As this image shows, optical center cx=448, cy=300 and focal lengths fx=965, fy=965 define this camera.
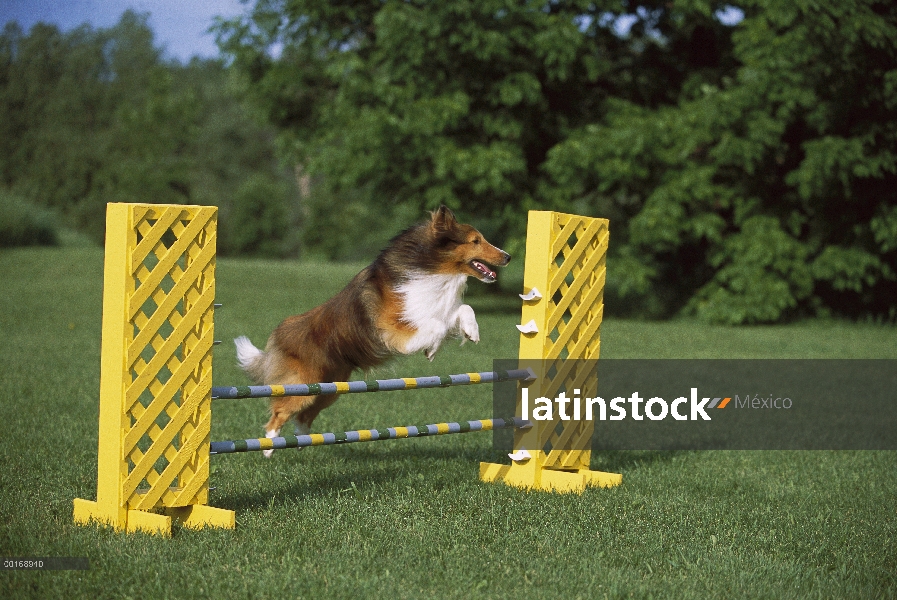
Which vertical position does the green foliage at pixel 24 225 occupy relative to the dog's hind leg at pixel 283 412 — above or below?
below

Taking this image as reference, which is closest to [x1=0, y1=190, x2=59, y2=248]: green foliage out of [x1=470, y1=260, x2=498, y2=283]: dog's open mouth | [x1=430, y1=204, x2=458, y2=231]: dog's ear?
[x1=430, y1=204, x2=458, y2=231]: dog's ear

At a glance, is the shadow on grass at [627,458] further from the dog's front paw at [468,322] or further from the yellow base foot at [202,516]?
the yellow base foot at [202,516]

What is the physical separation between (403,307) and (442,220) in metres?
0.59

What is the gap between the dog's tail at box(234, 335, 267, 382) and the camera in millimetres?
6461

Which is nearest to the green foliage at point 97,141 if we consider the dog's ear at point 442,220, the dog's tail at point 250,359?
the dog's tail at point 250,359

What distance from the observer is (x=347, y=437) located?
17.1ft

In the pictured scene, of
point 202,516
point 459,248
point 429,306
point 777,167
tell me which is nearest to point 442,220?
point 459,248

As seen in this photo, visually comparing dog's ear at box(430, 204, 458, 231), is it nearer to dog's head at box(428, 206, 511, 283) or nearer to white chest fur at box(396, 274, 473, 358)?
dog's head at box(428, 206, 511, 283)

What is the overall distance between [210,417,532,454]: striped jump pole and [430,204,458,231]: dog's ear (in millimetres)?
1216

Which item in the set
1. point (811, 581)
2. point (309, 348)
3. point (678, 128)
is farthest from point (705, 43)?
point (811, 581)

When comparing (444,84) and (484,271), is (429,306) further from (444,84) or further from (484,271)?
(444,84)

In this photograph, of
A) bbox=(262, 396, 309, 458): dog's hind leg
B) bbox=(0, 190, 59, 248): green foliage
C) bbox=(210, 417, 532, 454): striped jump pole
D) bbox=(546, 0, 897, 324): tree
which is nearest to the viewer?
bbox=(210, 417, 532, 454): striped jump pole

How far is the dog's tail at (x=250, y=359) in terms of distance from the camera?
646cm

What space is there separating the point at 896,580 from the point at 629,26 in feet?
57.9
